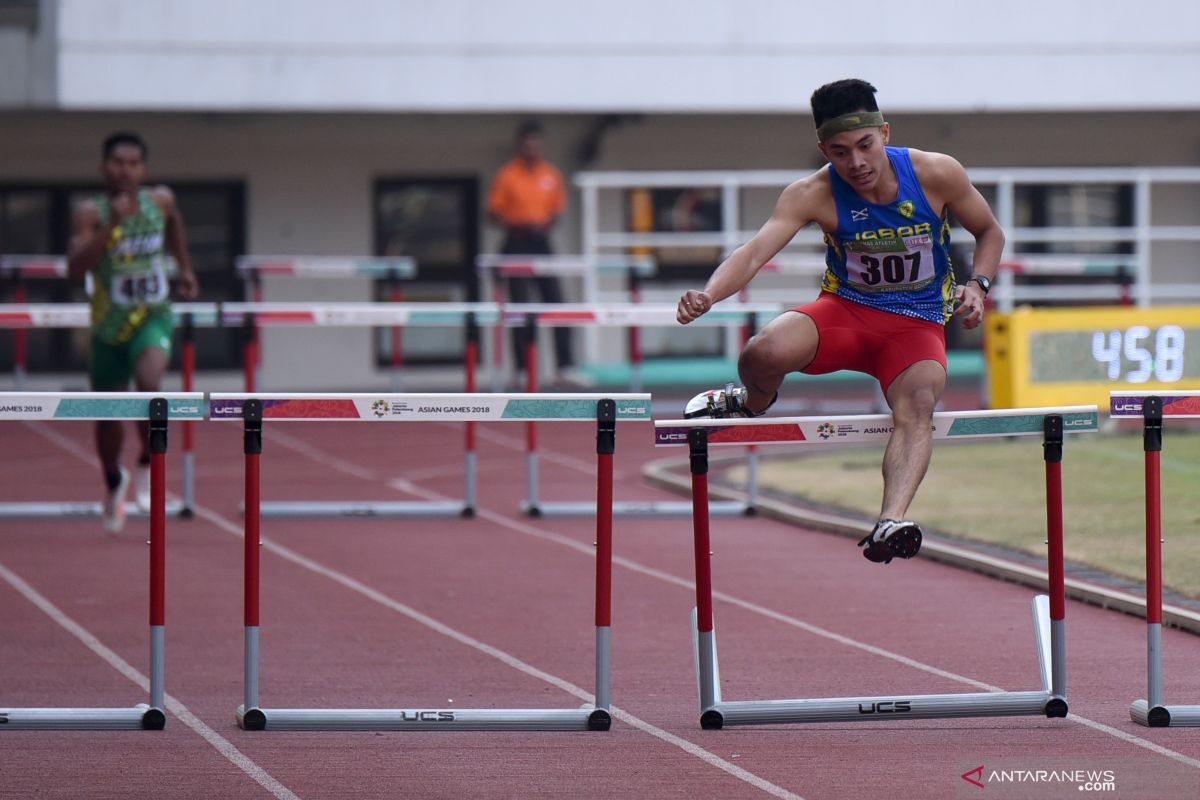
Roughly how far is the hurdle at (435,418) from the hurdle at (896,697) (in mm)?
228

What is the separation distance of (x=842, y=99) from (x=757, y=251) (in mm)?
557

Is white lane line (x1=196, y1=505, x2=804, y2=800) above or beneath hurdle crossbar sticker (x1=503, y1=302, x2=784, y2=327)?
beneath

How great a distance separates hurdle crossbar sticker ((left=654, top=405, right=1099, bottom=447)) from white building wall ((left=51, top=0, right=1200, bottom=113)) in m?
12.4

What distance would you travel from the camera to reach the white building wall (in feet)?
58.5

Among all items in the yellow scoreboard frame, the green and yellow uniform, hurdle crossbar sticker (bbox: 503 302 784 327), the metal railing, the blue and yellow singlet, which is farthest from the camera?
the metal railing

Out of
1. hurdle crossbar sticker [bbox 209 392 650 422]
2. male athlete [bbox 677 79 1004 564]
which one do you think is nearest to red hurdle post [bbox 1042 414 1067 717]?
male athlete [bbox 677 79 1004 564]

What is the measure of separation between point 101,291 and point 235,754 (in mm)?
4867

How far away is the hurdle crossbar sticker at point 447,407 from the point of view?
6367 millimetres

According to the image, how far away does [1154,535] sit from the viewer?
637cm

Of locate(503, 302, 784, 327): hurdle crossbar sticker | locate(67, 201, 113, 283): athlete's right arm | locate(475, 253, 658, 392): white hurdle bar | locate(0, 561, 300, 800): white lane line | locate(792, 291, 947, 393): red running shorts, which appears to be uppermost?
locate(475, 253, 658, 392): white hurdle bar

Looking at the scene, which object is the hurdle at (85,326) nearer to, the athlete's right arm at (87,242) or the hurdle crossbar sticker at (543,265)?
the athlete's right arm at (87,242)

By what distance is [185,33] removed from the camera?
58.6ft

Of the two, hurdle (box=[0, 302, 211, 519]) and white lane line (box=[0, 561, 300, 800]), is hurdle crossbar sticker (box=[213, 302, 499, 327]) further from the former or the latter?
white lane line (box=[0, 561, 300, 800])

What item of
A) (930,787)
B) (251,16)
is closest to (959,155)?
(251,16)
